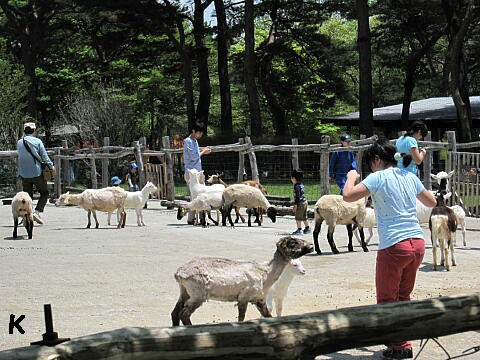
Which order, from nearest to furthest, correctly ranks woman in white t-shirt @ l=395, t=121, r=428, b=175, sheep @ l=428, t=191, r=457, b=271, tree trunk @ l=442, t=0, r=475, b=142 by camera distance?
woman in white t-shirt @ l=395, t=121, r=428, b=175 < sheep @ l=428, t=191, r=457, b=271 < tree trunk @ l=442, t=0, r=475, b=142

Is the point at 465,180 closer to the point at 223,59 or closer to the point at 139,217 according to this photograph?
the point at 139,217

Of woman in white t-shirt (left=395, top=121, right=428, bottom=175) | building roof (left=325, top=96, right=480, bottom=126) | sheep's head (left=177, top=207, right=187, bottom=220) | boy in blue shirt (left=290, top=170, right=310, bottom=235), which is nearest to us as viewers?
woman in white t-shirt (left=395, top=121, right=428, bottom=175)

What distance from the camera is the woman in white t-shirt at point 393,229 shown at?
21.3ft

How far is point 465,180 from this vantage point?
696 inches

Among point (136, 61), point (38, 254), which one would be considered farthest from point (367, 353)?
point (136, 61)

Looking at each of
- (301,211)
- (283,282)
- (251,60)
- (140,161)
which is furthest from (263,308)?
(251,60)

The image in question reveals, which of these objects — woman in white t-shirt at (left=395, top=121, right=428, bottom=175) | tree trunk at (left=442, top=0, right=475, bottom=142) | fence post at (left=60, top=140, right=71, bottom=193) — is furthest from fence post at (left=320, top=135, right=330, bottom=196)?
fence post at (left=60, top=140, right=71, bottom=193)

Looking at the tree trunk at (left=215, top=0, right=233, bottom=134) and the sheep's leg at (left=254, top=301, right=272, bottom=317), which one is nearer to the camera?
the sheep's leg at (left=254, top=301, right=272, bottom=317)

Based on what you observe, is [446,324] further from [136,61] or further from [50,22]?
[50,22]

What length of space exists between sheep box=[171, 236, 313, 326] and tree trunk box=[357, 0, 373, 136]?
26401 mm

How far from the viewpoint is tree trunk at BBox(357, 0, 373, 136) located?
32750 mm

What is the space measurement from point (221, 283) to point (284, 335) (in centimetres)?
220

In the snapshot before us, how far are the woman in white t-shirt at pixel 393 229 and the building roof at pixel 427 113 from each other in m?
32.9

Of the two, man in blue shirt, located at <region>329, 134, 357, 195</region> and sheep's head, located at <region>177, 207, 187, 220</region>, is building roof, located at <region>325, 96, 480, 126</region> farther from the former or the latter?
sheep's head, located at <region>177, 207, 187, 220</region>
